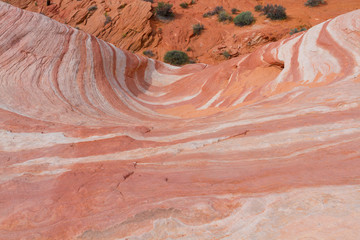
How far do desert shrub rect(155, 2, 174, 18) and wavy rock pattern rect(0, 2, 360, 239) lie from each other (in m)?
15.8

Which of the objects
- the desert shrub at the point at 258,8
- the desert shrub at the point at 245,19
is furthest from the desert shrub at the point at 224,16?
the desert shrub at the point at 258,8

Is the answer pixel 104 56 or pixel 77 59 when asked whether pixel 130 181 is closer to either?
pixel 77 59

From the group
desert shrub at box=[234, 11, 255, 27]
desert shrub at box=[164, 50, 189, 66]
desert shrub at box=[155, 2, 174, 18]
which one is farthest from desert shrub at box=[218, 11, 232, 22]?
desert shrub at box=[164, 50, 189, 66]

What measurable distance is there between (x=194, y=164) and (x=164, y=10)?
62.7ft

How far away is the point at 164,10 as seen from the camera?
720 inches

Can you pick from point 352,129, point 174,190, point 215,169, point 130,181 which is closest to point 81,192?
point 130,181

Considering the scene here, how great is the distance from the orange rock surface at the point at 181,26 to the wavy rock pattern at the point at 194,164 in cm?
1124

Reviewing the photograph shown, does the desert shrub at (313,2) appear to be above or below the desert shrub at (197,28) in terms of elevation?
above

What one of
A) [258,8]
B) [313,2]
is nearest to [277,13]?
[258,8]

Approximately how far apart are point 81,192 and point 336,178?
7.14ft

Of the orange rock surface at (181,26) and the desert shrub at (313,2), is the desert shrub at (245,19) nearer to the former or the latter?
the orange rock surface at (181,26)

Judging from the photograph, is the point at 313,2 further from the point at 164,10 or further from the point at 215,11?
the point at 164,10

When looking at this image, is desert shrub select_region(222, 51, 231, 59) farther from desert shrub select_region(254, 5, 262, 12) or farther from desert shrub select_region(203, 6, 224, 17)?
desert shrub select_region(254, 5, 262, 12)

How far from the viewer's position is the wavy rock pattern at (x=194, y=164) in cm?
148
